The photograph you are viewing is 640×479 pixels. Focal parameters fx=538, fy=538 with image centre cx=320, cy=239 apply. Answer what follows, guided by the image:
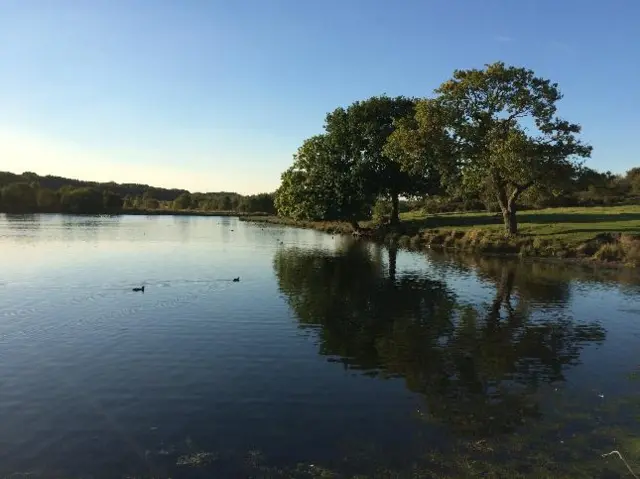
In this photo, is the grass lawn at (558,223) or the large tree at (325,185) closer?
the grass lawn at (558,223)

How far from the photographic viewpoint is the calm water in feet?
40.0

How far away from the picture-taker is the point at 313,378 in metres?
17.8

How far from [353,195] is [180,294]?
54.4 m

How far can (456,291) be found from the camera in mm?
35781

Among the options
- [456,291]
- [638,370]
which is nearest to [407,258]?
[456,291]

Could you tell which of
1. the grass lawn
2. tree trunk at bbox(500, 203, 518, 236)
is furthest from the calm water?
tree trunk at bbox(500, 203, 518, 236)

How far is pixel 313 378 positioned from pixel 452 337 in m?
8.36

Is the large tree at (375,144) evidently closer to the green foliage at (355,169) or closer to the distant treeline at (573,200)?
the green foliage at (355,169)

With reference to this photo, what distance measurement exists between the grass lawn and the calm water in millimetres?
20465

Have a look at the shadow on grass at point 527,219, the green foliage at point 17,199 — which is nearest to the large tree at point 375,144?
the shadow on grass at point 527,219

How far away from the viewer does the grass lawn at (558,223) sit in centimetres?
5731

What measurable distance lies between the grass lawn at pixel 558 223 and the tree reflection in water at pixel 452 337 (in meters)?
19.0

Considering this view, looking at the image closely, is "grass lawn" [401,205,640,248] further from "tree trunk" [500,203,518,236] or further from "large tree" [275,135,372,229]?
"large tree" [275,135,372,229]

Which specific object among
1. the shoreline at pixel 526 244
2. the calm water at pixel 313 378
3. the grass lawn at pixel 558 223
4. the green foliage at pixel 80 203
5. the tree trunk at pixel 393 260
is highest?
the green foliage at pixel 80 203
